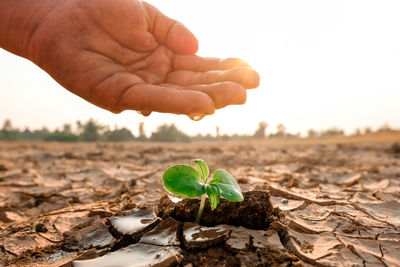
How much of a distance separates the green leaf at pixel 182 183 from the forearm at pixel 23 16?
1.63 metres

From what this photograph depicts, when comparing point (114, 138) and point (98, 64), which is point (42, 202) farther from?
point (114, 138)

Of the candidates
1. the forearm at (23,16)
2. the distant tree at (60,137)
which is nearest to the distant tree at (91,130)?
the distant tree at (60,137)

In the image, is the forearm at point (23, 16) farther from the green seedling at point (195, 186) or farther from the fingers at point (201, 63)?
the green seedling at point (195, 186)

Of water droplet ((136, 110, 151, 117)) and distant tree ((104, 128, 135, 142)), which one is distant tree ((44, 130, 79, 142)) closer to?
distant tree ((104, 128, 135, 142))

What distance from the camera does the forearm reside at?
200 cm

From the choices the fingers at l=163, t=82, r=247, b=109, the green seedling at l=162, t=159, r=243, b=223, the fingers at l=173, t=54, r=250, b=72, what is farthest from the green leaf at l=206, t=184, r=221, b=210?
the fingers at l=173, t=54, r=250, b=72

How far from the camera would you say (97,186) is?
285cm

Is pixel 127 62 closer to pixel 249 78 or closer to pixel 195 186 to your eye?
pixel 249 78

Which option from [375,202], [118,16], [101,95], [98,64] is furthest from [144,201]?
[375,202]

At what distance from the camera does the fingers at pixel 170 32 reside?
2.32 meters

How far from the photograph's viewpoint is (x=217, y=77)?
2.00m

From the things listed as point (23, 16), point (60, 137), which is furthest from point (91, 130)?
point (23, 16)

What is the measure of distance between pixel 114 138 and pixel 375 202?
12.7 m

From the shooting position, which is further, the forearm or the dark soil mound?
the forearm
